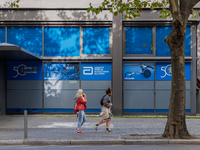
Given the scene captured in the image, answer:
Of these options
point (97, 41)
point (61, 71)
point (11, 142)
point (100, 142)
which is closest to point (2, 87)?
point (61, 71)

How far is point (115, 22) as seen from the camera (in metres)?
14.6

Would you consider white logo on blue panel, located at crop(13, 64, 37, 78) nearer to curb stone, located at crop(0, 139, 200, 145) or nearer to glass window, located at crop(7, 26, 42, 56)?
glass window, located at crop(7, 26, 42, 56)

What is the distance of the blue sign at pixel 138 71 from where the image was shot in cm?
1477

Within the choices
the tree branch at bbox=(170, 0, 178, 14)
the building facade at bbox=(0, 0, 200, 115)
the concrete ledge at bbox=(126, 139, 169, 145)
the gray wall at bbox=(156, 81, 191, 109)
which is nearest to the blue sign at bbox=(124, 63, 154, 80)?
the building facade at bbox=(0, 0, 200, 115)

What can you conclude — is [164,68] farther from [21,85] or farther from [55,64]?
[21,85]

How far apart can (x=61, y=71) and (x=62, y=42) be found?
1551mm

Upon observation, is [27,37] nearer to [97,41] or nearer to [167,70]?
[97,41]

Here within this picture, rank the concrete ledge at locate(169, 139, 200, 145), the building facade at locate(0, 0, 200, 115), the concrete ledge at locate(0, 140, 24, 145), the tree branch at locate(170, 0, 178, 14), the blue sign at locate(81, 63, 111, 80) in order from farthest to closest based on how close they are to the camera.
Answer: the blue sign at locate(81, 63, 111, 80)
the building facade at locate(0, 0, 200, 115)
the tree branch at locate(170, 0, 178, 14)
the concrete ledge at locate(0, 140, 24, 145)
the concrete ledge at locate(169, 139, 200, 145)

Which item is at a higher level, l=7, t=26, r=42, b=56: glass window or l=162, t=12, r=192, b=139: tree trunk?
l=7, t=26, r=42, b=56: glass window

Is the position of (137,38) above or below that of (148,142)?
above

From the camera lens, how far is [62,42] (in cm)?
1490

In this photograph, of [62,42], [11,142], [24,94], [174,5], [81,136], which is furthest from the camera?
[24,94]

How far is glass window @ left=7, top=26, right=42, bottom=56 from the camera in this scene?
48.9ft

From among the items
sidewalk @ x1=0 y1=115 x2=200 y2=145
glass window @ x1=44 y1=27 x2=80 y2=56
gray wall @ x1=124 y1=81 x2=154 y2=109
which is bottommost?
sidewalk @ x1=0 y1=115 x2=200 y2=145
